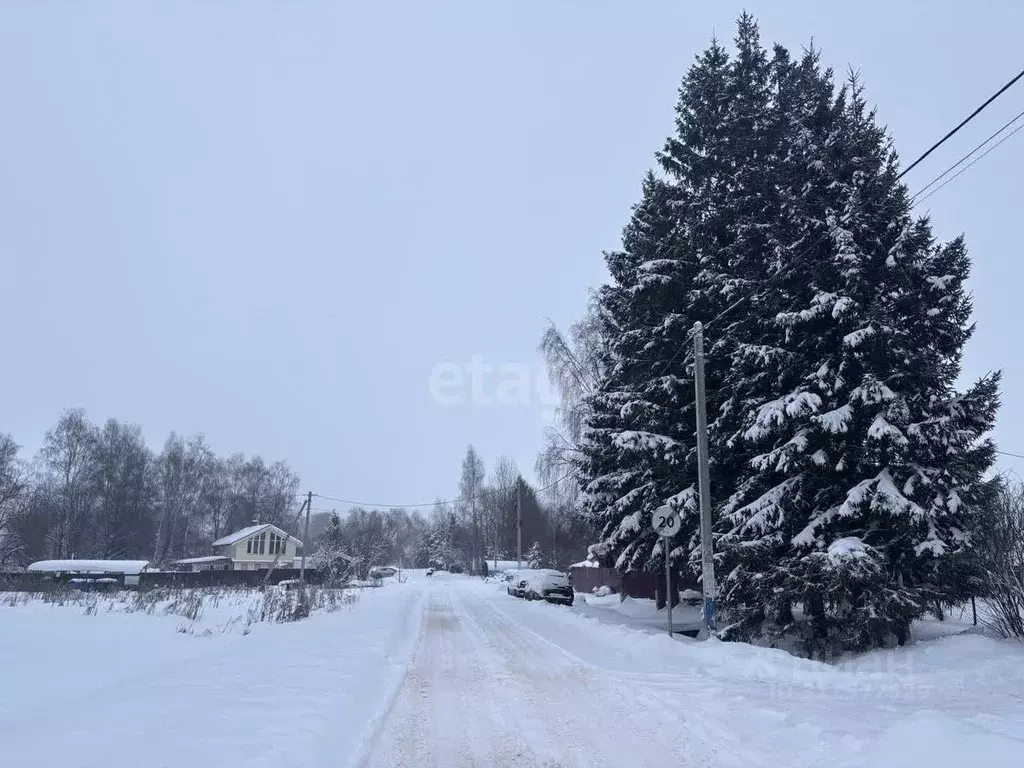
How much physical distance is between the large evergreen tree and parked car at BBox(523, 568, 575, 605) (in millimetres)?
11520

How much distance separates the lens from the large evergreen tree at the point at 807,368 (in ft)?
42.5

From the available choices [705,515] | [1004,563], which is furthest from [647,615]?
[1004,563]

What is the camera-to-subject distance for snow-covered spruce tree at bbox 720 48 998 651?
12.7 metres

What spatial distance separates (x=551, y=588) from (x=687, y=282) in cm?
1760

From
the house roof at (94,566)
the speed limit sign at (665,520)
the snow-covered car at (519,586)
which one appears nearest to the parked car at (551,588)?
the snow-covered car at (519,586)

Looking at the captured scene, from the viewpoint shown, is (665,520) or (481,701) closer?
(481,701)

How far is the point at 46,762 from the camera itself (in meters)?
5.03

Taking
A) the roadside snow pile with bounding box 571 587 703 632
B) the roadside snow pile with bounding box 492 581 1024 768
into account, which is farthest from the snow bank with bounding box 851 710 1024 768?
the roadside snow pile with bounding box 571 587 703 632

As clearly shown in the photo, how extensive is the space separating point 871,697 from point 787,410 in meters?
6.22

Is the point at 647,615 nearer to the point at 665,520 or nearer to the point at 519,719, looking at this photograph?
the point at 665,520

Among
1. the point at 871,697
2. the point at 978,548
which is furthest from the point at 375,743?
the point at 978,548

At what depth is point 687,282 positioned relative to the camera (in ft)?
64.0

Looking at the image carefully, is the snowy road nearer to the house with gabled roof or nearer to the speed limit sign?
the speed limit sign

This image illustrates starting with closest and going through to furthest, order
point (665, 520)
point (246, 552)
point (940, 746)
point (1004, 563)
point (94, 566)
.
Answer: point (940, 746)
point (1004, 563)
point (665, 520)
point (94, 566)
point (246, 552)
